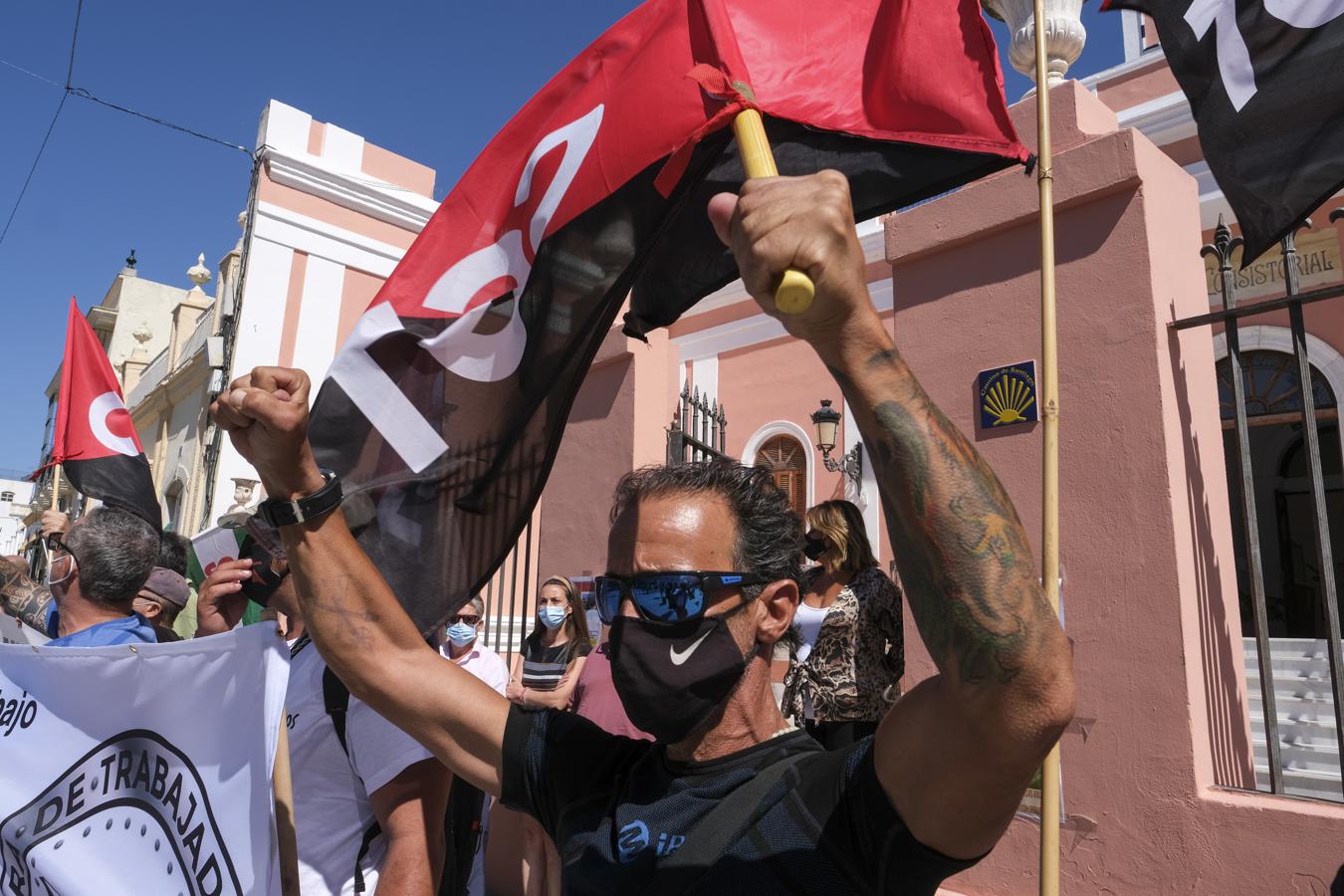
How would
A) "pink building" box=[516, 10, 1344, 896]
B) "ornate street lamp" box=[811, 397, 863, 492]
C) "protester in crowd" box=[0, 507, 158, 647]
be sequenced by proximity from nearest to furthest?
"protester in crowd" box=[0, 507, 158, 647] < "pink building" box=[516, 10, 1344, 896] < "ornate street lamp" box=[811, 397, 863, 492]

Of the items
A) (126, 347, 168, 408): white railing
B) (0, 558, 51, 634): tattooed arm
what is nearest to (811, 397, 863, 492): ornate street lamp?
(0, 558, 51, 634): tattooed arm

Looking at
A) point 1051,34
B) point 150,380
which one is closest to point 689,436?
point 1051,34

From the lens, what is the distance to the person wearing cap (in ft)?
14.0

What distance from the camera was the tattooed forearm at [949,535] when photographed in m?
1.07

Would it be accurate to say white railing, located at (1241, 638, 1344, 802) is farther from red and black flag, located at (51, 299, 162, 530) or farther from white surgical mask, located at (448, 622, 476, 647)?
red and black flag, located at (51, 299, 162, 530)

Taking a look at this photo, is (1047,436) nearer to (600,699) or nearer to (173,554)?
(600,699)

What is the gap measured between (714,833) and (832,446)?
842 centimetres

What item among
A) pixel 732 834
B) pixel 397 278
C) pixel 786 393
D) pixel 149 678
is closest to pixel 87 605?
pixel 149 678

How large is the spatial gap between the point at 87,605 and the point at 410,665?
1990mm

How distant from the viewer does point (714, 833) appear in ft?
4.69

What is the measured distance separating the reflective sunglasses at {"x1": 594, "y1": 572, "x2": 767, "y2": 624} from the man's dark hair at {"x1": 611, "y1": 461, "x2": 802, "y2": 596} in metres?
0.04

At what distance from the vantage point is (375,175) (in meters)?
13.0

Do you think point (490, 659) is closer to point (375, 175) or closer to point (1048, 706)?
point (1048, 706)

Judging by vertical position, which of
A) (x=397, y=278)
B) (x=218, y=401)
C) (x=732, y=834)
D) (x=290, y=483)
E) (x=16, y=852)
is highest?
(x=397, y=278)
